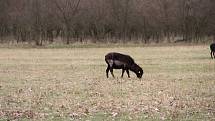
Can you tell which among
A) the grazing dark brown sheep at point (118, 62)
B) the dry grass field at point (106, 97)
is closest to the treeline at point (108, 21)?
the dry grass field at point (106, 97)

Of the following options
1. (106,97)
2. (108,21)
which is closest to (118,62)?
Result: (106,97)

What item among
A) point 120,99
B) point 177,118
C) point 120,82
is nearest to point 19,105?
point 120,99

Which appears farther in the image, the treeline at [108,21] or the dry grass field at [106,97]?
the treeline at [108,21]

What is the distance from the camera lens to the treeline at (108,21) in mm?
72250

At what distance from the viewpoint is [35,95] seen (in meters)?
18.3

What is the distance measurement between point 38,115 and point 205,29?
61.3m

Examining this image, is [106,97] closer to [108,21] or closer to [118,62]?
[118,62]

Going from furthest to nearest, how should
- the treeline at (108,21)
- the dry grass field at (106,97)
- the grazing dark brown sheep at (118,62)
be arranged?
the treeline at (108,21)
the grazing dark brown sheep at (118,62)
the dry grass field at (106,97)

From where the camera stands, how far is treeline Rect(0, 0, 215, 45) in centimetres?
7225

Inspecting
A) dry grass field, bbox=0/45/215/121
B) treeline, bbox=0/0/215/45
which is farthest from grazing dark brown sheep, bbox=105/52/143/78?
treeline, bbox=0/0/215/45

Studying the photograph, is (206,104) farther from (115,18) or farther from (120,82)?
(115,18)

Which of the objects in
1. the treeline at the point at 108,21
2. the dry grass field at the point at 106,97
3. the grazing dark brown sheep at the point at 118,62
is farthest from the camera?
the treeline at the point at 108,21

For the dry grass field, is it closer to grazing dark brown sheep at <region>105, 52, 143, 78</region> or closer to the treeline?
grazing dark brown sheep at <region>105, 52, 143, 78</region>

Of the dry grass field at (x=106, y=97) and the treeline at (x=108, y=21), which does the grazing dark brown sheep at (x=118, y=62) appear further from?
the treeline at (x=108, y=21)
